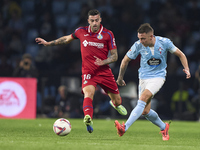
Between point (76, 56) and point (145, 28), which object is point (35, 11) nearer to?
point (76, 56)

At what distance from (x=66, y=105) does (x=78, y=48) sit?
3.65m

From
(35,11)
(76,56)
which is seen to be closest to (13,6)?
(35,11)

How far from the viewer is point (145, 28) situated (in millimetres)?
7707

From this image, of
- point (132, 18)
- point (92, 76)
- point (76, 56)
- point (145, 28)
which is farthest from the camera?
point (132, 18)

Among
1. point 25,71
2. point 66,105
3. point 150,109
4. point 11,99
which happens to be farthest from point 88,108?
point 25,71

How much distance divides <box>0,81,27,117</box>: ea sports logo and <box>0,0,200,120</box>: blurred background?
66 cm

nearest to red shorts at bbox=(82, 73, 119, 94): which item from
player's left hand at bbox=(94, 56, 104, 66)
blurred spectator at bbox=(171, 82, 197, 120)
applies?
player's left hand at bbox=(94, 56, 104, 66)

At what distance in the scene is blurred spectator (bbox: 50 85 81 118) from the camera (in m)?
14.7

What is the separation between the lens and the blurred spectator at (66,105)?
14688 millimetres

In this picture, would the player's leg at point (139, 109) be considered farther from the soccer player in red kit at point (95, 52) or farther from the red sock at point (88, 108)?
the soccer player in red kit at point (95, 52)

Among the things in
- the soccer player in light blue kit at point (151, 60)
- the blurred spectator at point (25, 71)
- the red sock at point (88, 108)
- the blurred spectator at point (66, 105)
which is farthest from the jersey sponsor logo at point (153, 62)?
the blurred spectator at point (25, 71)

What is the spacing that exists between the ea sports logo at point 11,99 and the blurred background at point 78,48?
665mm

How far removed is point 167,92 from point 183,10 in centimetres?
574

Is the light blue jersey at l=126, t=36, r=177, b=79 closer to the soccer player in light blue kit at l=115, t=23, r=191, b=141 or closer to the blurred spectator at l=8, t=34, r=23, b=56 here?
the soccer player in light blue kit at l=115, t=23, r=191, b=141
